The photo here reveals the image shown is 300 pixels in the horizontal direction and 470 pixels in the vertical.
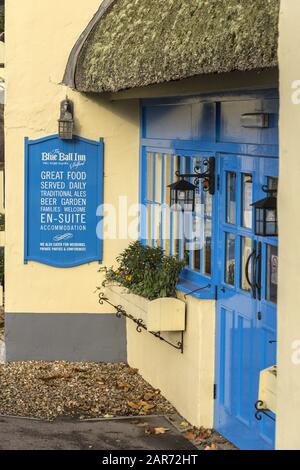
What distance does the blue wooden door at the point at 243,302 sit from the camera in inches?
285

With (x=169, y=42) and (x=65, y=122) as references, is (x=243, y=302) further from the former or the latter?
(x=65, y=122)

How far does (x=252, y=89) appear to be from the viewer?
7.35 meters

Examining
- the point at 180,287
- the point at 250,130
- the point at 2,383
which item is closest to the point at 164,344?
the point at 180,287

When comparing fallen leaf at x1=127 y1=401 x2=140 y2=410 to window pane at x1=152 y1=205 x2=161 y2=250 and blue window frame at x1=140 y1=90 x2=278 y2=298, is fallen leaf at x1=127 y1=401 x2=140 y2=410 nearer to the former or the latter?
blue window frame at x1=140 y1=90 x2=278 y2=298

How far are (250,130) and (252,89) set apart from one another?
0.33 m

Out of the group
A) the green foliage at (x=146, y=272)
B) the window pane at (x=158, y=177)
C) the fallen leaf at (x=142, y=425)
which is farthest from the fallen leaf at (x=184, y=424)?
the window pane at (x=158, y=177)

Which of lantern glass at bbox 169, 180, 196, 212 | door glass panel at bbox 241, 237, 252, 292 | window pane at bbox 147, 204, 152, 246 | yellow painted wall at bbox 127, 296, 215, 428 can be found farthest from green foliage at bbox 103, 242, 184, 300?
door glass panel at bbox 241, 237, 252, 292

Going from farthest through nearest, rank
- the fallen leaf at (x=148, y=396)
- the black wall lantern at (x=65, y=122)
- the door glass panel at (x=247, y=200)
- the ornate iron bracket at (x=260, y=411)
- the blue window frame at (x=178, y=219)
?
1. the black wall lantern at (x=65, y=122)
2. the fallen leaf at (x=148, y=396)
3. the blue window frame at (x=178, y=219)
4. the door glass panel at (x=247, y=200)
5. the ornate iron bracket at (x=260, y=411)

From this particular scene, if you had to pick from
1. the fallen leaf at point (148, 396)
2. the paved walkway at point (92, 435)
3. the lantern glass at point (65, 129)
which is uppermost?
the lantern glass at point (65, 129)

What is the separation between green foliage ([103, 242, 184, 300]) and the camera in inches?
354

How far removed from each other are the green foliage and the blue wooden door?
0.86m

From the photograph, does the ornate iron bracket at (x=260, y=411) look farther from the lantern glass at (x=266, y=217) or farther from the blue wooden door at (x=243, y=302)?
the lantern glass at (x=266, y=217)

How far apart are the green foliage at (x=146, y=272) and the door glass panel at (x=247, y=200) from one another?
1.42 m

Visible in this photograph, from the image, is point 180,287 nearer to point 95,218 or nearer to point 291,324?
point 95,218
